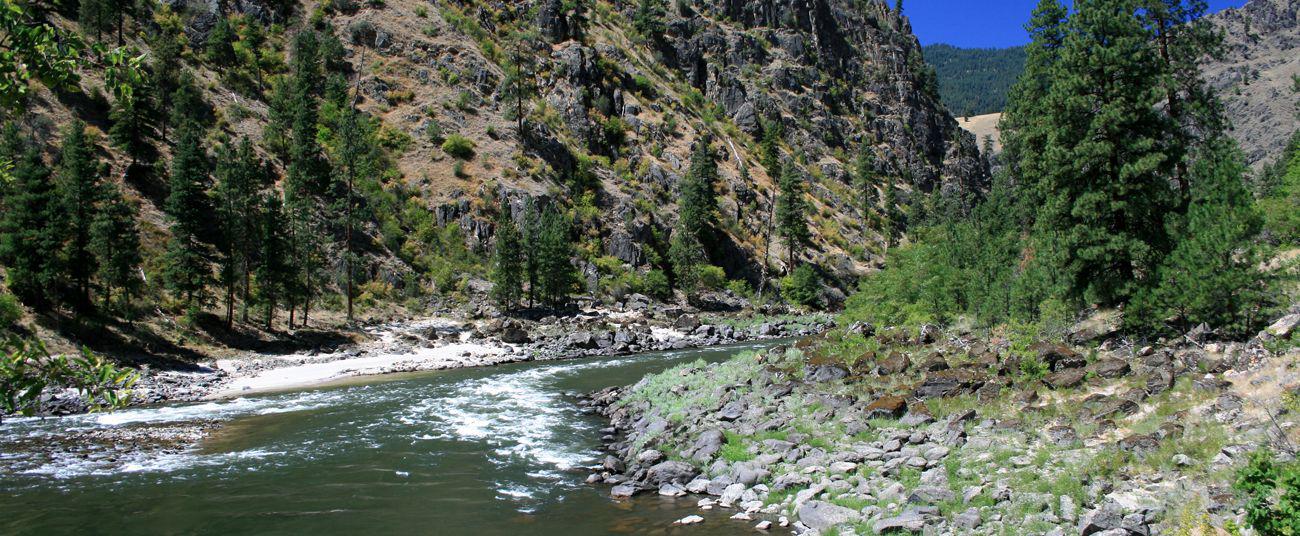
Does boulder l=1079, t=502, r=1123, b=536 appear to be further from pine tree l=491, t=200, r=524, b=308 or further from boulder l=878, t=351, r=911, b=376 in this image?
pine tree l=491, t=200, r=524, b=308

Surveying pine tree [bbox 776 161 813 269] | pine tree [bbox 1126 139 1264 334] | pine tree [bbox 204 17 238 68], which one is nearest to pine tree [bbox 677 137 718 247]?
pine tree [bbox 776 161 813 269]

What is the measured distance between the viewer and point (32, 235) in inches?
1281

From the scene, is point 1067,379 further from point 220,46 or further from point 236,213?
point 220,46

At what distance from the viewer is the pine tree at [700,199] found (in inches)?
2982

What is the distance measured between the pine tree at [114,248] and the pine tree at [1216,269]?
4466cm

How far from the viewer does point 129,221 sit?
126 feet

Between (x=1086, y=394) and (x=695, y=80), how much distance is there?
111 meters

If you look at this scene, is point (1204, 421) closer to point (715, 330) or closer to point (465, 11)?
point (715, 330)

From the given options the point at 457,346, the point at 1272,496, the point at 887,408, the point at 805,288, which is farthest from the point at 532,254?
the point at 1272,496

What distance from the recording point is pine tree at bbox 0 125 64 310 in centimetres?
3225

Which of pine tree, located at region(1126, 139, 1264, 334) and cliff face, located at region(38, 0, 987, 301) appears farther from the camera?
cliff face, located at region(38, 0, 987, 301)

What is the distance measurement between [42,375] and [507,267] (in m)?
54.3

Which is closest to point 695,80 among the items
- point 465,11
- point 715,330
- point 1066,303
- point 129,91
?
point 465,11

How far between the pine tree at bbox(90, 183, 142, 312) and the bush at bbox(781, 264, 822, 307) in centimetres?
5847
